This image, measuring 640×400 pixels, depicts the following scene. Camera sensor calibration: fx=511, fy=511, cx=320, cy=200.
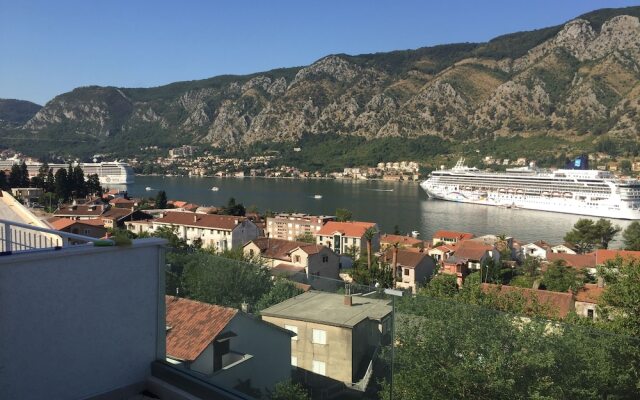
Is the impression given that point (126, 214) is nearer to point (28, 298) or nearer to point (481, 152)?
point (28, 298)

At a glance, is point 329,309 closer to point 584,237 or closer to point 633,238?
point 584,237

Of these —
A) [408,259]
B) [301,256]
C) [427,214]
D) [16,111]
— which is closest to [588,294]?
[408,259]

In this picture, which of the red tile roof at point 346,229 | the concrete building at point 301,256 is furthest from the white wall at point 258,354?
the red tile roof at point 346,229

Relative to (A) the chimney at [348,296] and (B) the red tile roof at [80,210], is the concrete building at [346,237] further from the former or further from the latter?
(A) the chimney at [348,296]

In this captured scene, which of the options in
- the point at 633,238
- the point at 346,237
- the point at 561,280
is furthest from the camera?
the point at 633,238

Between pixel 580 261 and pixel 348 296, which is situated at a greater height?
pixel 348 296

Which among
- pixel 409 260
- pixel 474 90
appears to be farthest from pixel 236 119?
pixel 409 260

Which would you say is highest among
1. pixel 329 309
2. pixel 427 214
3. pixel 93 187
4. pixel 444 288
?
pixel 329 309
